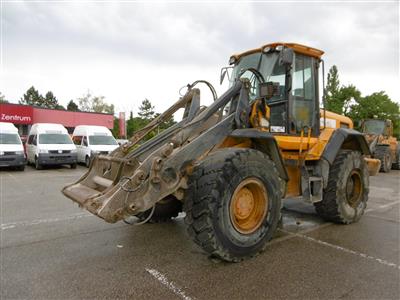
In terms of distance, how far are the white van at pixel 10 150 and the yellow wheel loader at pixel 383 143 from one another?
15.7 metres

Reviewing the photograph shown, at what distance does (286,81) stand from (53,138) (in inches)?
532

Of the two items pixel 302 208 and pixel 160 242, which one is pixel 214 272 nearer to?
pixel 160 242

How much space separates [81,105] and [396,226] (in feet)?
249

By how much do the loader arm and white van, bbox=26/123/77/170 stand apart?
36.5 feet

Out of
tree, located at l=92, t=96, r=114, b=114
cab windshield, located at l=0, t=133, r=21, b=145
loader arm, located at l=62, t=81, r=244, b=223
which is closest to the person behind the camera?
loader arm, located at l=62, t=81, r=244, b=223

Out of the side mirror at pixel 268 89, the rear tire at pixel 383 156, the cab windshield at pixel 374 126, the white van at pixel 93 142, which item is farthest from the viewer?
the cab windshield at pixel 374 126

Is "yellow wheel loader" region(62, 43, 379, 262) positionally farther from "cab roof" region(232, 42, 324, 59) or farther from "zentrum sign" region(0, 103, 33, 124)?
"zentrum sign" region(0, 103, 33, 124)

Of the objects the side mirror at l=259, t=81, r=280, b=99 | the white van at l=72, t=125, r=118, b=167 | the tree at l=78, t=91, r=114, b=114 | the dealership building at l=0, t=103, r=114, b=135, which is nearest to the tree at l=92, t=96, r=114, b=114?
the tree at l=78, t=91, r=114, b=114

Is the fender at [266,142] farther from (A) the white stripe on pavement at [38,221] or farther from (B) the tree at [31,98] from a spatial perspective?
(B) the tree at [31,98]

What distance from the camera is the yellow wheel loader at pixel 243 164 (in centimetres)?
356

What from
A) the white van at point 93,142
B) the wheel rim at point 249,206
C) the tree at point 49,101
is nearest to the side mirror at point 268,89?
the wheel rim at point 249,206

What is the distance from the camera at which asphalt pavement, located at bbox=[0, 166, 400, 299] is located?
3254 millimetres

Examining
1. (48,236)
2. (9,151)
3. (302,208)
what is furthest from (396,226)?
(9,151)

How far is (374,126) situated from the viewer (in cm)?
1675
